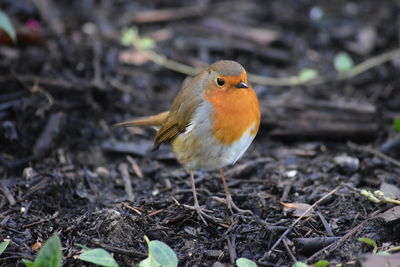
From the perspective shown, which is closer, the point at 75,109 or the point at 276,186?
the point at 276,186

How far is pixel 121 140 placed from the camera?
495 centimetres

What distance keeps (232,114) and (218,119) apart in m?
0.10

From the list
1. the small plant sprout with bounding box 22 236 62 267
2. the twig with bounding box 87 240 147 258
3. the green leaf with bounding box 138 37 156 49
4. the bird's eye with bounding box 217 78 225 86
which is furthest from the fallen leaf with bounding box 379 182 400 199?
the green leaf with bounding box 138 37 156 49

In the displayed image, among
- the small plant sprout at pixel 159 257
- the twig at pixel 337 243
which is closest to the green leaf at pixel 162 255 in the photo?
the small plant sprout at pixel 159 257

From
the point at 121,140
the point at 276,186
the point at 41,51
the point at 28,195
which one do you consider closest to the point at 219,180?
the point at 276,186


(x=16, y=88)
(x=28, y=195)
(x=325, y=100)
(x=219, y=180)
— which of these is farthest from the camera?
(x=325, y=100)

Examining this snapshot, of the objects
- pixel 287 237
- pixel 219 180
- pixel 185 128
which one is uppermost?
pixel 185 128

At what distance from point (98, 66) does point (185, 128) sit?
193 cm

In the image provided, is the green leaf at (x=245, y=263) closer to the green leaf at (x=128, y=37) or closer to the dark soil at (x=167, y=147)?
the dark soil at (x=167, y=147)

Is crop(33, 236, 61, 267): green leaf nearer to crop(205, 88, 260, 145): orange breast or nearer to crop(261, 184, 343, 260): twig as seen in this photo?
crop(261, 184, 343, 260): twig

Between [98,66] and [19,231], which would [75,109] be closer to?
[98,66]

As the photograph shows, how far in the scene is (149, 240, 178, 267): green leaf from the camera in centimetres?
277

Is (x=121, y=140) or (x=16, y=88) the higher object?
(x=16, y=88)

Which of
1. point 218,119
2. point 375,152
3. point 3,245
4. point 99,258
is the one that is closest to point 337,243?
point 218,119
